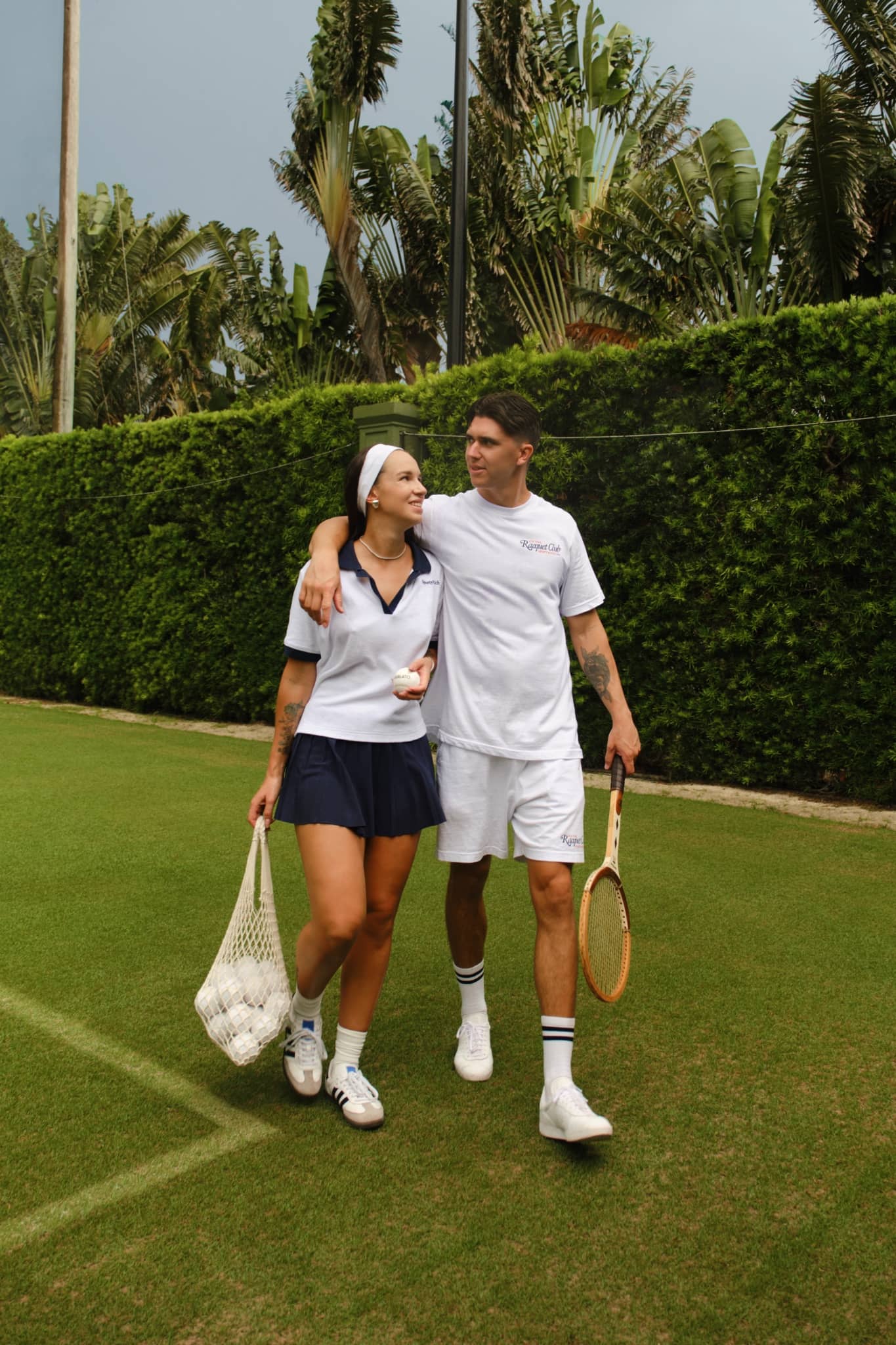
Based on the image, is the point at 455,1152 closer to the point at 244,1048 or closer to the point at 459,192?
the point at 244,1048

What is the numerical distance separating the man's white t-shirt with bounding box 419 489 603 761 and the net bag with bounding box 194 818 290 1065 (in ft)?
2.55

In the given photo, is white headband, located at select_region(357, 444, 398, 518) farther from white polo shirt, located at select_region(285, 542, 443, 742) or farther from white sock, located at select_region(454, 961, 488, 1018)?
white sock, located at select_region(454, 961, 488, 1018)

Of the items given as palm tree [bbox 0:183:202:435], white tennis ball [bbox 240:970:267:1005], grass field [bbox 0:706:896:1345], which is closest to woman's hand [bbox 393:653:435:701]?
white tennis ball [bbox 240:970:267:1005]

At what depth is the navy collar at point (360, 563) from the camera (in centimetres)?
344

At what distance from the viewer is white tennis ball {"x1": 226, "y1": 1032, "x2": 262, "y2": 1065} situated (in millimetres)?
3291

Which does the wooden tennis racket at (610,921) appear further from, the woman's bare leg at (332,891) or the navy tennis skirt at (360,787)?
the woman's bare leg at (332,891)

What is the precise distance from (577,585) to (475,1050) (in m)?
1.62

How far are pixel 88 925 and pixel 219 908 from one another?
0.66m

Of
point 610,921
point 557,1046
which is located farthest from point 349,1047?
point 610,921

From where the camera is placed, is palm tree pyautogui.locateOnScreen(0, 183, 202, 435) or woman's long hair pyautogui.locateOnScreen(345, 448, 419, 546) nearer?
woman's long hair pyautogui.locateOnScreen(345, 448, 419, 546)

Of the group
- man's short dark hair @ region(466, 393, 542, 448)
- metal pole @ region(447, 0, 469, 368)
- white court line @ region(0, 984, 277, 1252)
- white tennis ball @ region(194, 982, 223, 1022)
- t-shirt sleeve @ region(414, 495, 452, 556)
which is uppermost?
metal pole @ region(447, 0, 469, 368)

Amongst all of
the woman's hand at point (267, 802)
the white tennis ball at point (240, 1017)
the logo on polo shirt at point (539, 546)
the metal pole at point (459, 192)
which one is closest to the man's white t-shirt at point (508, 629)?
the logo on polo shirt at point (539, 546)

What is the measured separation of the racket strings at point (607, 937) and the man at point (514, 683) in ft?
0.24

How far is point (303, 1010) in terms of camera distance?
141 inches
